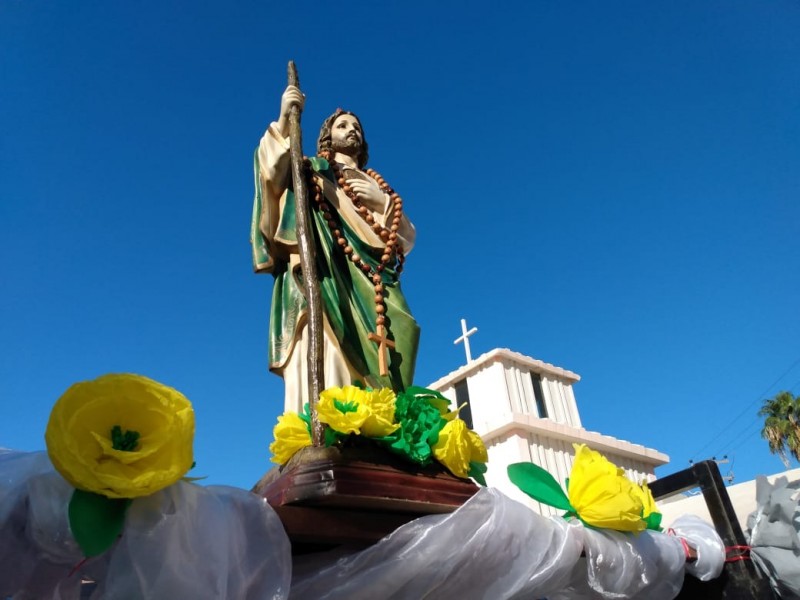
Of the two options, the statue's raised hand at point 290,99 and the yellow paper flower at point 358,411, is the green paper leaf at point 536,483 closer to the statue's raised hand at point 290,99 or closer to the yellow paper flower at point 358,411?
the yellow paper flower at point 358,411

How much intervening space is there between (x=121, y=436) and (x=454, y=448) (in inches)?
39.4

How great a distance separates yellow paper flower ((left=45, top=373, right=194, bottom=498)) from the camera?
3.82ft

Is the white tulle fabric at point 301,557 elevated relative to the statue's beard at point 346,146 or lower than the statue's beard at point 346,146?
lower

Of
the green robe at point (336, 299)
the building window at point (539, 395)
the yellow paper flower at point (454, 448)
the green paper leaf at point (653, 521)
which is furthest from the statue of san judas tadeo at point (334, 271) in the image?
the building window at point (539, 395)

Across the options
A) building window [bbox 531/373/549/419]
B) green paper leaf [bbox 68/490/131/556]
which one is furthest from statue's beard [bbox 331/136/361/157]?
building window [bbox 531/373/549/419]

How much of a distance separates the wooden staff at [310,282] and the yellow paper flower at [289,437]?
62mm

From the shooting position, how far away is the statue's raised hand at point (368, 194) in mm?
3826

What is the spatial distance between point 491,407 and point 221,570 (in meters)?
15.0

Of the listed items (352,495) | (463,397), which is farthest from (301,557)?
(463,397)

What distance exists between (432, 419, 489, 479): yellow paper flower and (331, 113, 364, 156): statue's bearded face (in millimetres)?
2628

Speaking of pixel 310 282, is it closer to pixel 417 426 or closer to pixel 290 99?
pixel 417 426

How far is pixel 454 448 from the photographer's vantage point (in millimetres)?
1926

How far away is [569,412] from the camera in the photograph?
17531mm

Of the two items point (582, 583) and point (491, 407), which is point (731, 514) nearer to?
point (582, 583)
